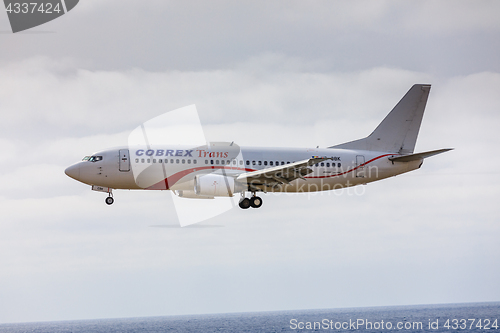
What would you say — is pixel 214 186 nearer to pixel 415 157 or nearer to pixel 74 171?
pixel 74 171

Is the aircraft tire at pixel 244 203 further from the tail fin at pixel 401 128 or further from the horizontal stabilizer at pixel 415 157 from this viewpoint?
the horizontal stabilizer at pixel 415 157

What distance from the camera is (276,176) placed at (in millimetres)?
41500

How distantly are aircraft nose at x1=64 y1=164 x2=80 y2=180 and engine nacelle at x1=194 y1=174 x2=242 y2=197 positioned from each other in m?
8.31

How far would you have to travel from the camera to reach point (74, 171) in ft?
136

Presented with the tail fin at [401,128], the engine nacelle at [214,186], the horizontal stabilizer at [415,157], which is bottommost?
the engine nacelle at [214,186]

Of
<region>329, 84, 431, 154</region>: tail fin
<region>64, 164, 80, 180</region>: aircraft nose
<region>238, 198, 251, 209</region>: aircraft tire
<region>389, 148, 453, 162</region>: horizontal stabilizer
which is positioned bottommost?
<region>238, 198, 251, 209</region>: aircraft tire

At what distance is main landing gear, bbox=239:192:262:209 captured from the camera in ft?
143

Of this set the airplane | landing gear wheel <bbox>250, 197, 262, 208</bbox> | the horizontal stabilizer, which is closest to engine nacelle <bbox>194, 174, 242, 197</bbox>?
the airplane

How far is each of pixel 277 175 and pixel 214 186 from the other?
4590 mm

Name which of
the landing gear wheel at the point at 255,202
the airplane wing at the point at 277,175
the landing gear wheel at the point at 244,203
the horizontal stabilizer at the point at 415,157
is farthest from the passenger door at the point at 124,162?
the horizontal stabilizer at the point at 415,157

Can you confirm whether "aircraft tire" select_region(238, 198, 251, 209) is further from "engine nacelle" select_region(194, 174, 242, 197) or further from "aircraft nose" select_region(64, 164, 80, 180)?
"aircraft nose" select_region(64, 164, 80, 180)

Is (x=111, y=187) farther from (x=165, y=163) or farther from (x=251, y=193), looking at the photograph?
(x=251, y=193)

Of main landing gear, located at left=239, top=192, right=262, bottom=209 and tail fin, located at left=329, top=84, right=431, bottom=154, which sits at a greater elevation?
tail fin, located at left=329, top=84, right=431, bottom=154

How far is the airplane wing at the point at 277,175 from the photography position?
4016 cm
